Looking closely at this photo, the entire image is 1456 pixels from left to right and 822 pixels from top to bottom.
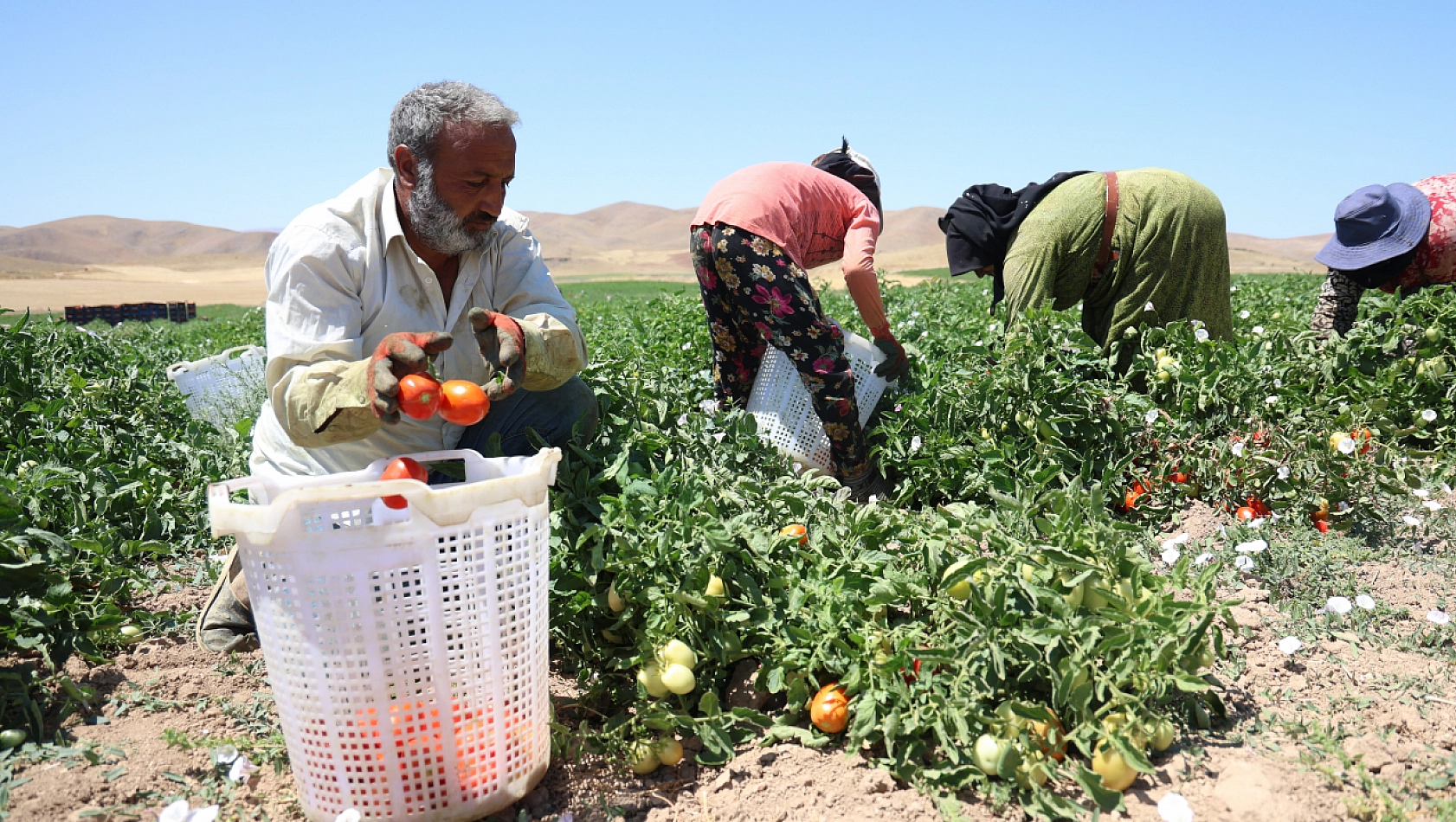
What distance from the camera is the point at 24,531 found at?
204cm

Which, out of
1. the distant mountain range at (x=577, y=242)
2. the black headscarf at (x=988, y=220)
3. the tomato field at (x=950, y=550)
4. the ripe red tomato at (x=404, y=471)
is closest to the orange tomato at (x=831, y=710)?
the tomato field at (x=950, y=550)

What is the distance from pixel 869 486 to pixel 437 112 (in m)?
2.18

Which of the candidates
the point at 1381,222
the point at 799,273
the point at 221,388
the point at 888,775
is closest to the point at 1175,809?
the point at 888,775

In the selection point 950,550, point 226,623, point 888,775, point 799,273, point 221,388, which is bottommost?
point 888,775

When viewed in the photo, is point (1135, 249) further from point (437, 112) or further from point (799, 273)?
point (437, 112)

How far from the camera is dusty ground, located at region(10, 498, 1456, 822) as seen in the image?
1698 millimetres

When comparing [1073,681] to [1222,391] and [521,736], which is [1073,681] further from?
[1222,391]

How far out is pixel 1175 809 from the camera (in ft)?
5.23

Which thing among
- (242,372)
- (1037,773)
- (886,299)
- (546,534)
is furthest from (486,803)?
(886,299)

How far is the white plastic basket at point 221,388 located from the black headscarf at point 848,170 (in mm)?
2608

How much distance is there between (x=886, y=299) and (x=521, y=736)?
275 inches

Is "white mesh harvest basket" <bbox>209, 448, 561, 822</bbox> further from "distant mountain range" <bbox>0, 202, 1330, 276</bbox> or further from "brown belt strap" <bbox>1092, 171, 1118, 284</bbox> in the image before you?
"distant mountain range" <bbox>0, 202, 1330, 276</bbox>

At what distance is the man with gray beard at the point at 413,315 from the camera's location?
2.01 meters

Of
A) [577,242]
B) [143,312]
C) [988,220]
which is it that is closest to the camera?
[988,220]
